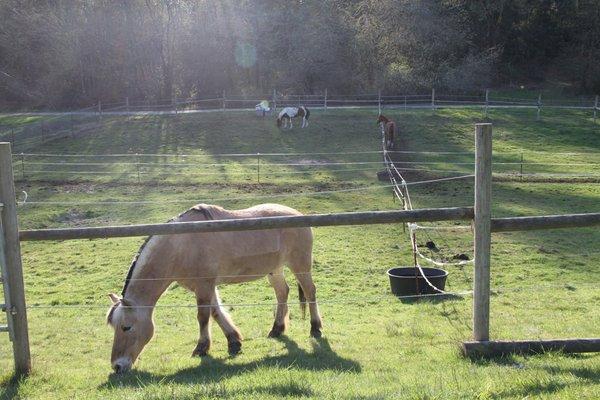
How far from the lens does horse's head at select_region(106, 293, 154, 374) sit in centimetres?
562

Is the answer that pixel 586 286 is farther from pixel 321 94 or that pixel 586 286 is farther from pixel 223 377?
pixel 321 94

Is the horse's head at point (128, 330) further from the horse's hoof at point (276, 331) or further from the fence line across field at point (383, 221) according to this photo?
the horse's hoof at point (276, 331)

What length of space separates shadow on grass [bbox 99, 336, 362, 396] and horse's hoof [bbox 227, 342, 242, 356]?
25 cm

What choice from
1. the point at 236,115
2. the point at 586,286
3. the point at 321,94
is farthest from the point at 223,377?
the point at 321,94

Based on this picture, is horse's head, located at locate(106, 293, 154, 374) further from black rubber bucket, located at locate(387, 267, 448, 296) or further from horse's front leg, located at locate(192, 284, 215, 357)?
black rubber bucket, located at locate(387, 267, 448, 296)

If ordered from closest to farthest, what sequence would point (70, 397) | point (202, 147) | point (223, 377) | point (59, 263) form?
point (70, 397)
point (223, 377)
point (59, 263)
point (202, 147)

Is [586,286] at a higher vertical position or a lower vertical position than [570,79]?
lower

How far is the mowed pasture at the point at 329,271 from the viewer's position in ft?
15.2

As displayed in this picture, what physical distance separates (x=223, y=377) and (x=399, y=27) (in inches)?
1672

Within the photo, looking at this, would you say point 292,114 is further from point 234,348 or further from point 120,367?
point 120,367

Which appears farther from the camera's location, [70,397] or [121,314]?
[121,314]

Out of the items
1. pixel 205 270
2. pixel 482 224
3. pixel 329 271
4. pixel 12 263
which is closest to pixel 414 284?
pixel 329 271

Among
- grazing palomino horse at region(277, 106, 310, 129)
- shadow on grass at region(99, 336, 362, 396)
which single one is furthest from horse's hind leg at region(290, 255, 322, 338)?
grazing palomino horse at region(277, 106, 310, 129)

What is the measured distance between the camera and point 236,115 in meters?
35.3
